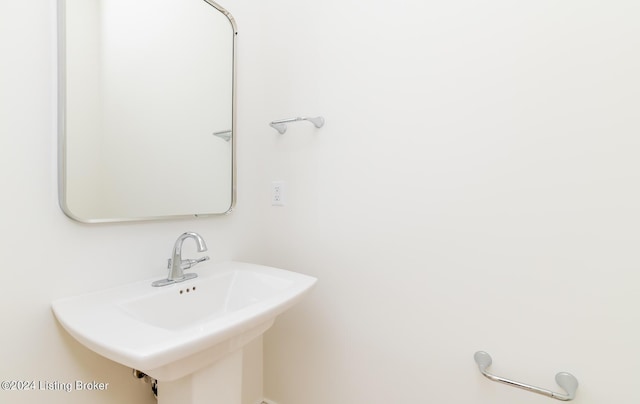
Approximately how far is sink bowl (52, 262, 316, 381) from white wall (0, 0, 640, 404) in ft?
0.44

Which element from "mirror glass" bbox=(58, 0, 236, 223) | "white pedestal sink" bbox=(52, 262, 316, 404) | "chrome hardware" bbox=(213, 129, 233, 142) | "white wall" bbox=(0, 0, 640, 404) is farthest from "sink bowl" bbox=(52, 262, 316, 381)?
"chrome hardware" bbox=(213, 129, 233, 142)

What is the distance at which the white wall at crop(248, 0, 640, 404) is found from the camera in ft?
2.37

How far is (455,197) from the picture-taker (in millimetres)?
911

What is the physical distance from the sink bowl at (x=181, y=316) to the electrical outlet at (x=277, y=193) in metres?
0.33

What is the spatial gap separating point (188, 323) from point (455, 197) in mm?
1021

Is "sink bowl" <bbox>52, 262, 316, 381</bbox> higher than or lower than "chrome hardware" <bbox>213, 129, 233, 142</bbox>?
lower

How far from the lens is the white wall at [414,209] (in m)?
0.70

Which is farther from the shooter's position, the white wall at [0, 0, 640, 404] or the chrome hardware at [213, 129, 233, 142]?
the chrome hardware at [213, 129, 233, 142]

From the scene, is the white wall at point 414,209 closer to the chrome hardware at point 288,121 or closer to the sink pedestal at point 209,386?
the chrome hardware at point 288,121

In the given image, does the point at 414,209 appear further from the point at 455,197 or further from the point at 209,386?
the point at 209,386

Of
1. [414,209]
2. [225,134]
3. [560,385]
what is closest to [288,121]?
[225,134]

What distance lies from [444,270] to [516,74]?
66 cm

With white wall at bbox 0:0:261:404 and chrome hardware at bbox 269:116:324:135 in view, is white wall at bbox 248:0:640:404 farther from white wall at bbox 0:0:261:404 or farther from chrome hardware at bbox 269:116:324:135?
white wall at bbox 0:0:261:404

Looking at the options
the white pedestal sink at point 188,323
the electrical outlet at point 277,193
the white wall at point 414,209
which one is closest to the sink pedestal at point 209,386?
the white pedestal sink at point 188,323
